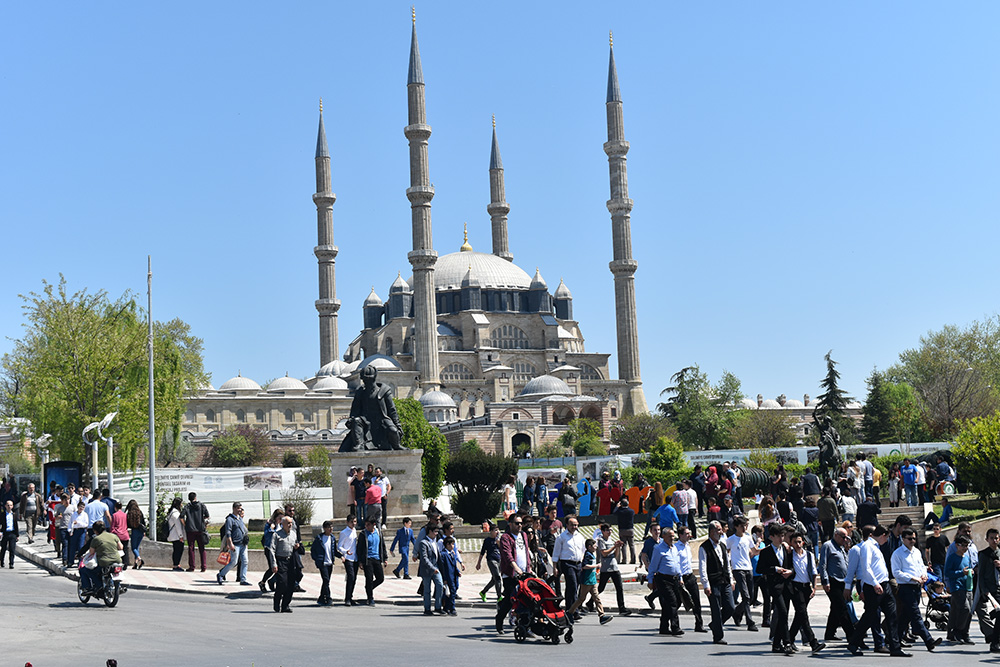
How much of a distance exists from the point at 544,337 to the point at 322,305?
2001cm

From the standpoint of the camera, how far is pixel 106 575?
47.4 feet

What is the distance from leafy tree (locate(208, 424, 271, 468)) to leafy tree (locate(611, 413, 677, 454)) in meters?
20.4

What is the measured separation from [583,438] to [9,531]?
53632 mm

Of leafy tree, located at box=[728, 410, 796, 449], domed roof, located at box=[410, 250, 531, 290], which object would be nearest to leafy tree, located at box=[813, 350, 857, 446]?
leafy tree, located at box=[728, 410, 796, 449]

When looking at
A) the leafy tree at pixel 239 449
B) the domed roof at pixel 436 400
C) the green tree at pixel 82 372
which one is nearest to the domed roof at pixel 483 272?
the domed roof at pixel 436 400

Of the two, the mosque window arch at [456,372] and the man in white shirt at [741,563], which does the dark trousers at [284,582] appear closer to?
the man in white shirt at [741,563]

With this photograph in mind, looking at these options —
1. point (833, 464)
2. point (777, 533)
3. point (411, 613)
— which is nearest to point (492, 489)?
point (833, 464)

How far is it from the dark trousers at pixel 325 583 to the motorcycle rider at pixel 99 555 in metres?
2.39

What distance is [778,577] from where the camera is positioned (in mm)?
11234

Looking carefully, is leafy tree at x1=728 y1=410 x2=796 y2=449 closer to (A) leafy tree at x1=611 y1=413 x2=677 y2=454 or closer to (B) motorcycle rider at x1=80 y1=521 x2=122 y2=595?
(A) leafy tree at x1=611 y1=413 x2=677 y2=454

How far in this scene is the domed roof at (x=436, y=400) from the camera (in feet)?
259

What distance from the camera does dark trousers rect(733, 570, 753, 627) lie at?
42.7 ft

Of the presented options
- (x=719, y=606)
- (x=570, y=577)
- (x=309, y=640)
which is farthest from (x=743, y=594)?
(x=309, y=640)

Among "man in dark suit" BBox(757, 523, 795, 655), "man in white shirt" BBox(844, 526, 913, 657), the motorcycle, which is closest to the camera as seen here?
"man in white shirt" BBox(844, 526, 913, 657)
